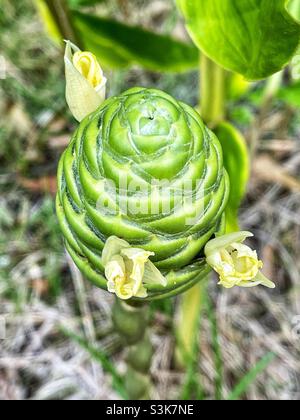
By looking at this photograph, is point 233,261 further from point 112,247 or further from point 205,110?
point 205,110

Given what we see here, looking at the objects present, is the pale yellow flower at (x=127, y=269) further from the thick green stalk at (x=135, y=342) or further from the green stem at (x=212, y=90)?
the green stem at (x=212, y=90)

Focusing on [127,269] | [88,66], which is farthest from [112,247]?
[88,66]

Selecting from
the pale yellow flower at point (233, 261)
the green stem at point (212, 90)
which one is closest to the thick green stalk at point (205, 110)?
the green stem at point (212, 90)

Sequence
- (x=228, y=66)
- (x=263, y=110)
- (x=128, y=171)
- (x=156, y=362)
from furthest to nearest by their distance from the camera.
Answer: (x=156, y=362)
(x=263, y=110)
(x=228, y=66)
(x=128, y=171)

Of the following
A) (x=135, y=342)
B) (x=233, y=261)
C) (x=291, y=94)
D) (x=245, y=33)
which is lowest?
(x=135, y=342)

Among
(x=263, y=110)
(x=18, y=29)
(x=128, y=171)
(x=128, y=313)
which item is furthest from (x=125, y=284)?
(x=18, y=29)

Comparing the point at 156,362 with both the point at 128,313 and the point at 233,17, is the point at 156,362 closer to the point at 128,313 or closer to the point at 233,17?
the point at 128,313
